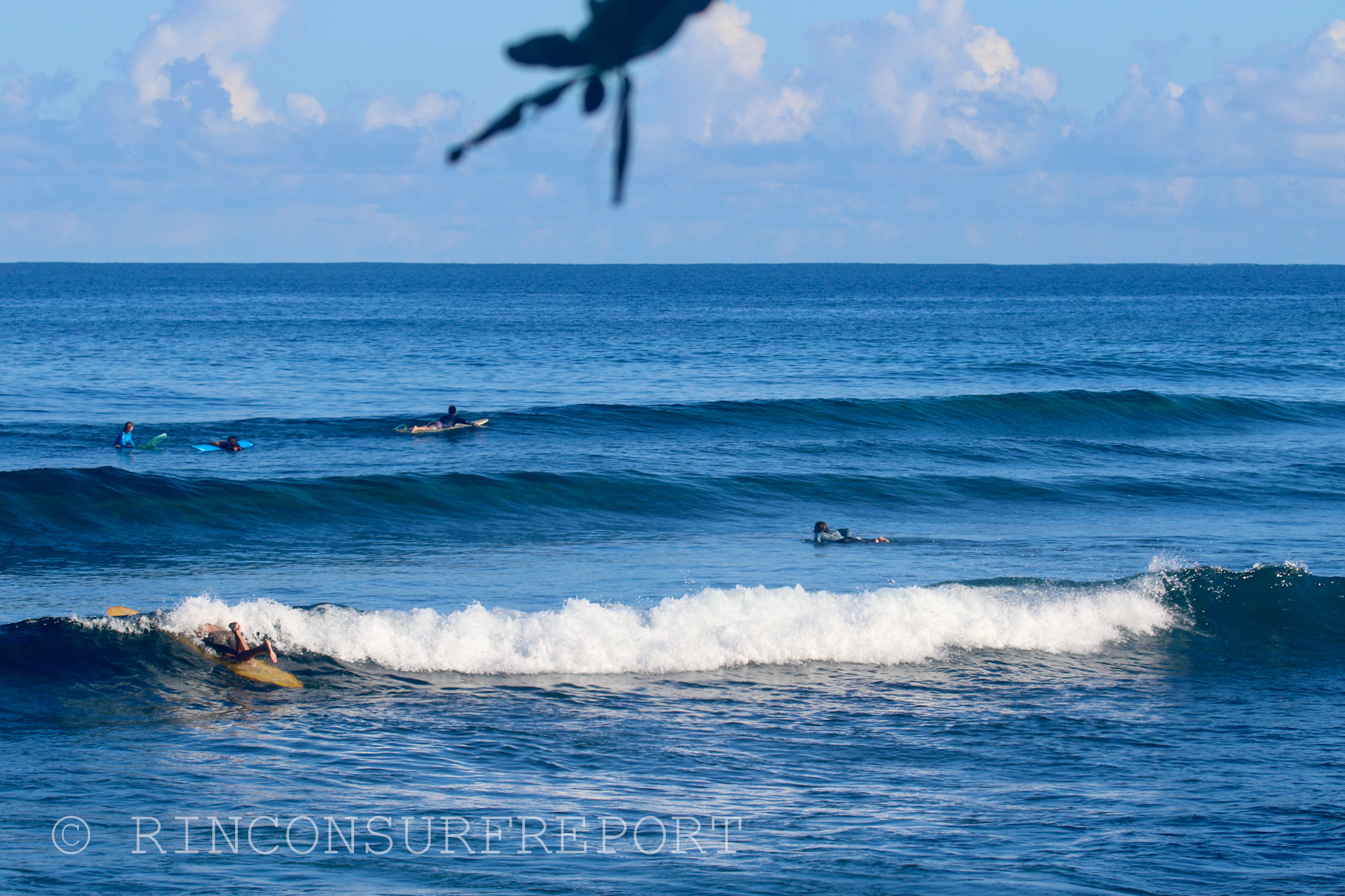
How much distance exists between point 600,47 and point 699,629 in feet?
49.1

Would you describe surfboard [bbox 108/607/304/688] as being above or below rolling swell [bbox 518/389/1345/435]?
below

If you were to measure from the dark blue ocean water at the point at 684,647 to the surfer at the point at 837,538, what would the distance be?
609 millimetres

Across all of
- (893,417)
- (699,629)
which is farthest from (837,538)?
(893,417)

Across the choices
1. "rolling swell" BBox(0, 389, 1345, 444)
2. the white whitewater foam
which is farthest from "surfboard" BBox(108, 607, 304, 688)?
"rolling swell" BBox(0, 389, 1345, 444)

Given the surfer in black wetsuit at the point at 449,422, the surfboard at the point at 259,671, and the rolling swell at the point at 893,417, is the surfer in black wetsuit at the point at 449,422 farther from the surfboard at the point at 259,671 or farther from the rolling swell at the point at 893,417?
the surfboard at the point at 259,671

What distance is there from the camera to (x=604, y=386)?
49969mm

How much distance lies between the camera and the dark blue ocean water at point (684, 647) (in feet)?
33.8

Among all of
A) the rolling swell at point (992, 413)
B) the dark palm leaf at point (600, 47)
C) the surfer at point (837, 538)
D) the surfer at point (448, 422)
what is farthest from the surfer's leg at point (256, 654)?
the rolling swell at point (992, 413)

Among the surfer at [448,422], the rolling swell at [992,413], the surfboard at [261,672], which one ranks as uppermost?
the rolling swell at [992,413]

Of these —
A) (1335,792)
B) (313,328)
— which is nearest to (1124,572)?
(1335,792)

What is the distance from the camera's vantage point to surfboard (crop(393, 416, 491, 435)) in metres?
36.7

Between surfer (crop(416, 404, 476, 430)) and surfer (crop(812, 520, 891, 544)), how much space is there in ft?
A: 51.9

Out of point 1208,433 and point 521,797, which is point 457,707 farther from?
point 1208,433

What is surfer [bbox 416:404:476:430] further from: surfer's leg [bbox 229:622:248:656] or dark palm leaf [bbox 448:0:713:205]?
dark palm leaf [bbox 448:0:713:205]
